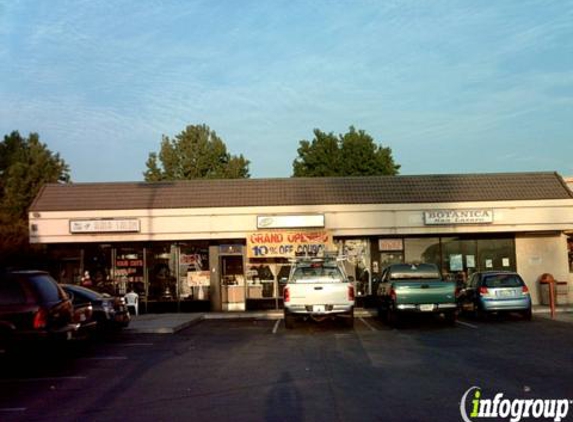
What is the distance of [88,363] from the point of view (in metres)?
13.2

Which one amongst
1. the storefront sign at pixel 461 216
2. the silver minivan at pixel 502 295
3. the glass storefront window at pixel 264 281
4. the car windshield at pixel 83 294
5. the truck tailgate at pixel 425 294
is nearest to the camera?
the car windshield at pixel 83 294

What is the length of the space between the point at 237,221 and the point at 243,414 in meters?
18.4

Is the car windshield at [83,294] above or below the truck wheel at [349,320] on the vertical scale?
above

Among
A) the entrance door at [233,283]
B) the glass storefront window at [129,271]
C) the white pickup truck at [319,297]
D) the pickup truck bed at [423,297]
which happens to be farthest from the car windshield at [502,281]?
the glass storefront window at [129,271]

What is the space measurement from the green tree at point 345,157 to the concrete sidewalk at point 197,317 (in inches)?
1261

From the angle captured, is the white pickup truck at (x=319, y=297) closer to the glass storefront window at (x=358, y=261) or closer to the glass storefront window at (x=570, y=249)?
the glass storefront window at (x=358, y=261)

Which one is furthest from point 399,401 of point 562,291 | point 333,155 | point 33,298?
point 333,155

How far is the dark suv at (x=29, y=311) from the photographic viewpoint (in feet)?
36.3

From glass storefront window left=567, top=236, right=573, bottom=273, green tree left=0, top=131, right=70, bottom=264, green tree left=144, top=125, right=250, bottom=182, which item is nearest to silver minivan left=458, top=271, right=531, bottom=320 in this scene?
glass storefront window left=567, top=236, right=573, bottom=273

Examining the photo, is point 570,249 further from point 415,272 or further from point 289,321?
point 289,321

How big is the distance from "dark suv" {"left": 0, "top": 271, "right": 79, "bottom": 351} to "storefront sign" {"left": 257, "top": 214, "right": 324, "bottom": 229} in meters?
14.6

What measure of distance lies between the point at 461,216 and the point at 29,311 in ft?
61.4

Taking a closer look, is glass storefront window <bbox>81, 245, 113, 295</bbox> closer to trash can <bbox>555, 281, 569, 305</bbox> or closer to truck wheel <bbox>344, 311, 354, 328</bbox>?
truck wheel <bbox>344, 311, 354, 328</bbox>

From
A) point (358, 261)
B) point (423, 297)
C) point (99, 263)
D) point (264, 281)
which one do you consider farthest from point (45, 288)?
point (358, 261)
